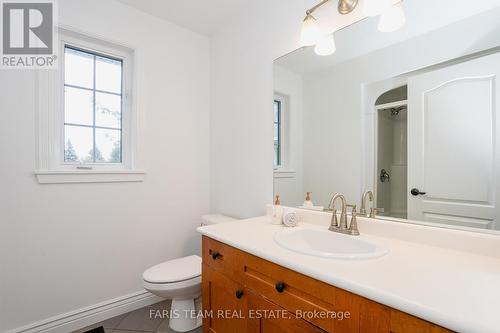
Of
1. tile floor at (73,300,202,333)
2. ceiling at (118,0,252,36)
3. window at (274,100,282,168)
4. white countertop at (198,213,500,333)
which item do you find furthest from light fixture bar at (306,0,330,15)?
tile floor at (73,300,202,333)

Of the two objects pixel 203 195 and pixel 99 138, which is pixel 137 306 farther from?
pixel 99 138

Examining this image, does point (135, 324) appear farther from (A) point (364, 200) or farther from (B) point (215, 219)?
(A) point (364, 200)

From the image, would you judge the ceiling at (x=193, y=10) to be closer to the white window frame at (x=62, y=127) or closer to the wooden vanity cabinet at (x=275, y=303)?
the white window frame at (x=62, y=127)

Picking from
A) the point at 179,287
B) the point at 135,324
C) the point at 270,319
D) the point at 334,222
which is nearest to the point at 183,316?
the point at 179,287

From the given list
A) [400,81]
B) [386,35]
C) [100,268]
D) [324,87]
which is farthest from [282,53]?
[100,268]

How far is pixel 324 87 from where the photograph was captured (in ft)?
Result: 4.93

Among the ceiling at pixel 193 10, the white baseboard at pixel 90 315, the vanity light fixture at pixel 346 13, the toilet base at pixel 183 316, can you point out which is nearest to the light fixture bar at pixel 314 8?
the vanity light fixture at pixel 346 13

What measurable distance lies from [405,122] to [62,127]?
6.91 ft

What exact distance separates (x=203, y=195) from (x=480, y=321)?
2.09 meters

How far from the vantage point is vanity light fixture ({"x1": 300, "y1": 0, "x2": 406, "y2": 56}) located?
3.84 ft

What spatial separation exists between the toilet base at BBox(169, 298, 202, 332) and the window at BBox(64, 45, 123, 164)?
46.8 inches

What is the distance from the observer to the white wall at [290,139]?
1643 millimetres

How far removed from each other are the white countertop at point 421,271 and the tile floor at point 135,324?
1.03 m

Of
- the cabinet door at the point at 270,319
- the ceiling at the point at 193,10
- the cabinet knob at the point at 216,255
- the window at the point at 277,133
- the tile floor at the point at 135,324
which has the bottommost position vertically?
the tile floor at the point at 135,324
